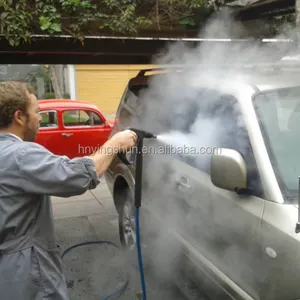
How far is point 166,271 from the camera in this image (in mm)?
3498

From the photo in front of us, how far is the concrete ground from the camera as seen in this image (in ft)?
11.1

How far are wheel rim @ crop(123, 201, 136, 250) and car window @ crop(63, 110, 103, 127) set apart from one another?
4.83 meters

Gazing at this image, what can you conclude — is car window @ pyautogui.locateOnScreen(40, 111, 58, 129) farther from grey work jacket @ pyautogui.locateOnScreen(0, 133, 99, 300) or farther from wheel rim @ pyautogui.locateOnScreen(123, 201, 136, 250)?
grey work jacket @ pyautogui.locateOnScreen(0, 133, 99, 300)

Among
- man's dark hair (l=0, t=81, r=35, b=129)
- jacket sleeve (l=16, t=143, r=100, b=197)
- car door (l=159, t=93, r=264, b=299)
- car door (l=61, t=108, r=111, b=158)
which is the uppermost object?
man's dark hair (l=0, t=81, r=35, b=129)

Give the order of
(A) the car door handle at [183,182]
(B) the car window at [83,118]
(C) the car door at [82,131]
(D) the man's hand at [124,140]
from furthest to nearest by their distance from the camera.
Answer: (B) the car window at [83,118] → (C) the car door at [82,131] → (A) the car door handle at [183,182] → (D) the man's hand at [124,140]

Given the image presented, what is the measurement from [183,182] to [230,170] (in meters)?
0.84

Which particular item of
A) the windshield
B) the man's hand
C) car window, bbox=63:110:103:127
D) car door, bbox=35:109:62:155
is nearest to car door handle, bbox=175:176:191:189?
the windshield

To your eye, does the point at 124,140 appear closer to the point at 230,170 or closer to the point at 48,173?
the point at 48,173

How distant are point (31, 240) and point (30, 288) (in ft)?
0.73

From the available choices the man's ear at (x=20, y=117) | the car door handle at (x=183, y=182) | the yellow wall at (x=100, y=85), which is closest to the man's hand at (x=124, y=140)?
the man's ear at (x=20, y=117)

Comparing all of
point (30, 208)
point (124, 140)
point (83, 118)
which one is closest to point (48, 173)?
point (30, 208)

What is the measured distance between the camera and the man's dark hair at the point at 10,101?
175 cm

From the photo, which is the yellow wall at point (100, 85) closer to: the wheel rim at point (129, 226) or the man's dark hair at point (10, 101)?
the wheel rim at point (129, 226)

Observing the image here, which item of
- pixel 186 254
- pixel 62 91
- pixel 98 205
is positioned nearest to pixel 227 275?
pixel 186 254
